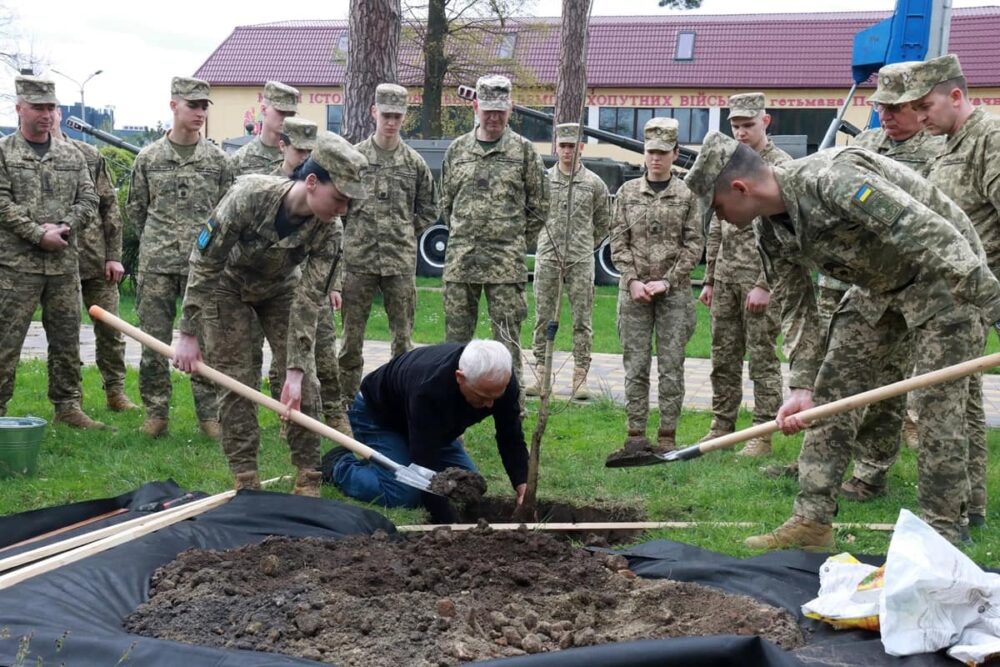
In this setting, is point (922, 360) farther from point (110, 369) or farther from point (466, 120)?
point (466, 120)

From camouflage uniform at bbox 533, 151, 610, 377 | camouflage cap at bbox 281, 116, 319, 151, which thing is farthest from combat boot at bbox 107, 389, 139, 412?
camouflage uniform at bbox 533, 151, 610, 377

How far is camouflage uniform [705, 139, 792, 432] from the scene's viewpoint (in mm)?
6941

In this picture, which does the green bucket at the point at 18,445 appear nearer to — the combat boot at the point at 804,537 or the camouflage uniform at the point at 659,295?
the camouflage uniform at the point at 659,295

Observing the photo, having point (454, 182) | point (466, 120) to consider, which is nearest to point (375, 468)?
point (454, 182)

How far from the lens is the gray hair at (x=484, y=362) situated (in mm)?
4945

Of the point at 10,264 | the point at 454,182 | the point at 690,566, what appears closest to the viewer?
the point at 690,566

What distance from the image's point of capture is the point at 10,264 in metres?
6.93

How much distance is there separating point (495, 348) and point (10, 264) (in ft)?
12.0

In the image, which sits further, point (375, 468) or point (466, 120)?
point (466, 120)

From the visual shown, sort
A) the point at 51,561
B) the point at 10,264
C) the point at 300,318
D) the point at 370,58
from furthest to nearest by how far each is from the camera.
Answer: the point at 370,58, the point at 10,264, the point at 300,318, the point at 51,561

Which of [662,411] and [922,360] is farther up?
[922,360]

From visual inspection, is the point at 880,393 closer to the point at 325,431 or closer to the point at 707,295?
the point at 325,431

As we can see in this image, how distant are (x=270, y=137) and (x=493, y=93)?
165cm

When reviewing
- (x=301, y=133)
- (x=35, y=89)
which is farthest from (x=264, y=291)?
(x=35, y=89)
